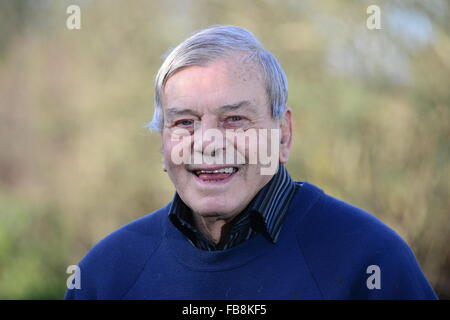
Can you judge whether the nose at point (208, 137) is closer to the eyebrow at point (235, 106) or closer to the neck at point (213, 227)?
the eyebrow at point (235, 106)

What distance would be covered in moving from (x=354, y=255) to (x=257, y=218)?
13.4 inches

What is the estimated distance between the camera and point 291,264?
208 cm

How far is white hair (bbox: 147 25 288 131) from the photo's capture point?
2145mm

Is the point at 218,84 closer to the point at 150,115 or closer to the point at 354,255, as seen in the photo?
the point at 354,255

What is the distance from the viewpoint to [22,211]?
7633 millimetres

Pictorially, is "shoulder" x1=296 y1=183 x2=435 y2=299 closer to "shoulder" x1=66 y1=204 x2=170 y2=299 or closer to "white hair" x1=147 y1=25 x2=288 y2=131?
"white hair" x1=147 y1=25 x2=288 y2=131

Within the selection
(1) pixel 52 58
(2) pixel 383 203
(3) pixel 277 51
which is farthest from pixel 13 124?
(2) pixel 383 203

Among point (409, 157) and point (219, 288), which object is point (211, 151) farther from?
point (409, 157)

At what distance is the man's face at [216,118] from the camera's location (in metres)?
2.11

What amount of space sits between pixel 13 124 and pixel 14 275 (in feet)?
6.26

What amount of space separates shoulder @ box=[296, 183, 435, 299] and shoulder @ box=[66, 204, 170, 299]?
1.89ft

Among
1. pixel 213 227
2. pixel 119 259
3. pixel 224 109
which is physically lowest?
pixel 119 259

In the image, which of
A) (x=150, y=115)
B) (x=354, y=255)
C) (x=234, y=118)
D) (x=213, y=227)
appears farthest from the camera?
(x=150, y=115)

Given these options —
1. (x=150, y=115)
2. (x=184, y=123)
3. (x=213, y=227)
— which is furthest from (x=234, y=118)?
(x=150, y=115)
